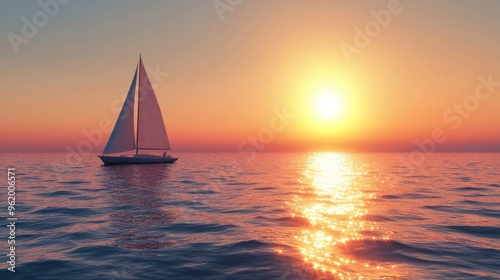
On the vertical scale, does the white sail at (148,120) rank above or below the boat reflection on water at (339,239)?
above

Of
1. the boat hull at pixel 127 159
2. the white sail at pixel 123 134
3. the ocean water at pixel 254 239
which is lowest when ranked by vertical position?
the ocean water at pixel 254 239

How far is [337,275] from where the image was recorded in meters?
8.40

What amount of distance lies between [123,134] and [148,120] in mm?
4934

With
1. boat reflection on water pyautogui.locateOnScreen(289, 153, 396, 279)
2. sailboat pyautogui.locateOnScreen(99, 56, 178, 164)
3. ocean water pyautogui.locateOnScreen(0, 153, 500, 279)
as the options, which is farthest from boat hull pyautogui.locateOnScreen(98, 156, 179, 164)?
boat reflection on water pyautogui.locateOnScreen(289, 153, 396, 279)

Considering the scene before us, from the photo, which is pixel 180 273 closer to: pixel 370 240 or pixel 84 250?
pixel 84 250

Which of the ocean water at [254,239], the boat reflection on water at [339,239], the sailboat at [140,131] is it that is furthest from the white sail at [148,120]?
the boat reflection on water at [339,239]

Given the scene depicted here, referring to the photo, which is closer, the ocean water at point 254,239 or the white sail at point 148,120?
the ocean water at point 254,239

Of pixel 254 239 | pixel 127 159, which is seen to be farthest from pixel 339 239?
pixel 127 159

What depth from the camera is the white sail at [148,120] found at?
5725 cm

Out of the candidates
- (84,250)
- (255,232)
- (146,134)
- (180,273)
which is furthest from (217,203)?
(146,134)

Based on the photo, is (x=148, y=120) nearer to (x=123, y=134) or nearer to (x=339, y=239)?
(x=123, y=134)

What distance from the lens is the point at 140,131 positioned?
188 feet

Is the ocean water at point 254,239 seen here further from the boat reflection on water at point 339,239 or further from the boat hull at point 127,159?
the boat hull at point 127,159

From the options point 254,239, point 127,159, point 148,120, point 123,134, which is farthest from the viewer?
point 148,120
